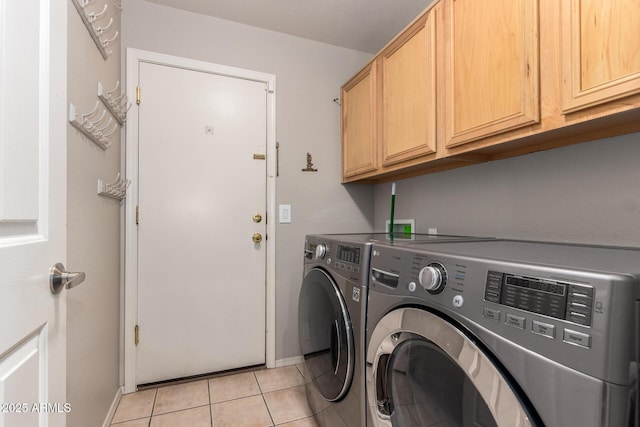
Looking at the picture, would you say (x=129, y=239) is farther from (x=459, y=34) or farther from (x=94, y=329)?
(x=459, y=34)

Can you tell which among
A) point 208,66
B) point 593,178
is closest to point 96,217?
point 208,66

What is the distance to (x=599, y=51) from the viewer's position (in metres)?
0.86

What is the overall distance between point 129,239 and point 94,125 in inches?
30.7

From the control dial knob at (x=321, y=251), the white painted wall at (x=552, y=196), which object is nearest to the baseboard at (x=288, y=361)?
the control dial knob at (x=321, y=251)

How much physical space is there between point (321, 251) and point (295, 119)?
120cm

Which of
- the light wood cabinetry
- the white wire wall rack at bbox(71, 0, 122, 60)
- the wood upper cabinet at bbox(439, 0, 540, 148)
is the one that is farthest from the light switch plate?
the white wire wall rack at bbox(71, 0, 122, 60)

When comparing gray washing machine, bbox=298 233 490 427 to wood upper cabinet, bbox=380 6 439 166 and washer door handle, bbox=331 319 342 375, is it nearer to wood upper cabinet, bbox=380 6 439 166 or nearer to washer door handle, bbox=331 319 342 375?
washer door handle, bbox=331 319 342 375

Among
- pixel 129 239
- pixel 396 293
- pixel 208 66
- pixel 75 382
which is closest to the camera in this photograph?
pixel 396 293

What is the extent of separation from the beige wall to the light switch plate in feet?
3.31

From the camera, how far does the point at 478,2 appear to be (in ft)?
3.91

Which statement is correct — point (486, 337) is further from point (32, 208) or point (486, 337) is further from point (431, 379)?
point (32, 208)

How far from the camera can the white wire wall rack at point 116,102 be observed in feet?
4.68

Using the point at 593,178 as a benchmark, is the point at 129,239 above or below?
below

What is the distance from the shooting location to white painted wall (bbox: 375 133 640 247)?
1.06m
